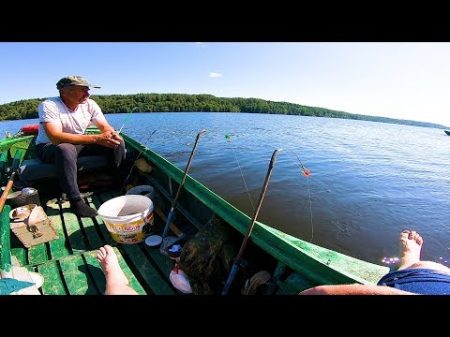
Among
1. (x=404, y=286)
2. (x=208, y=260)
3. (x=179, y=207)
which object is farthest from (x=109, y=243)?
(x=404, y=286)

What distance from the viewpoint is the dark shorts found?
1523mm

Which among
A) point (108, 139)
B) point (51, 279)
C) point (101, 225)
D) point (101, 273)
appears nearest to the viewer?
point (51, 279)

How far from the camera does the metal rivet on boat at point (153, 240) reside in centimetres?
312

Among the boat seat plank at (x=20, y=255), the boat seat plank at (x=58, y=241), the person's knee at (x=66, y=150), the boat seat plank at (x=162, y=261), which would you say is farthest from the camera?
the person's knee at (x=66, y=150)

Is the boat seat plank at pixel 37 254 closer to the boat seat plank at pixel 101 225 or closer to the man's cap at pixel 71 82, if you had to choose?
the boat seat plank at pixel 101 225

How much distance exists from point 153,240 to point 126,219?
0.43m

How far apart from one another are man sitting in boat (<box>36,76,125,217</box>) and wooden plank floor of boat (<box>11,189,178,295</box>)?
40 cm

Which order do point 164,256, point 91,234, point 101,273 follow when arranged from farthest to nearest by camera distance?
point 91,234 → point 164,256 → point 101,273

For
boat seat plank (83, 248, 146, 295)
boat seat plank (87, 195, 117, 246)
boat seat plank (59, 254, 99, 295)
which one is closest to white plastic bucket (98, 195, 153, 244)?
boat seat plank (87, 195, 117, 246)

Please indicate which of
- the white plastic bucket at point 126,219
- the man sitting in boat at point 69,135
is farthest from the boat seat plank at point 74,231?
the white plastic bucket at point 126,219

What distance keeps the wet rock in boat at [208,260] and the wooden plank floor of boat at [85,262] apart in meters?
0.25

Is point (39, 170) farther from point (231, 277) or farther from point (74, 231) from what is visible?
point (231, 277)

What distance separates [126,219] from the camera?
301 cm
